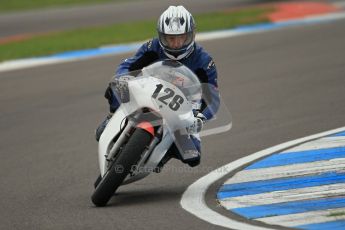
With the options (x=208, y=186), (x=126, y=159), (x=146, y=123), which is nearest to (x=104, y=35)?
(x=208, y=186)

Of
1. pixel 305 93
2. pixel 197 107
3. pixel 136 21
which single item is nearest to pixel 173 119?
pixel 197 107

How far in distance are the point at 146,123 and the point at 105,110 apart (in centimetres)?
561

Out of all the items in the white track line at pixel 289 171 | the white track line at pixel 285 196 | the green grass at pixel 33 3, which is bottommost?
the green grass at pixel 33 3

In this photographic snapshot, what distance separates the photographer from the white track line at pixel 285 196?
732cm

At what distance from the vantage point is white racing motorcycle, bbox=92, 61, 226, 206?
7.38 metres

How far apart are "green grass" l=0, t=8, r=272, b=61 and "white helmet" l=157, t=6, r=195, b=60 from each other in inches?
442

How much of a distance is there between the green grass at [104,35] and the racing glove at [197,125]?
1155cm

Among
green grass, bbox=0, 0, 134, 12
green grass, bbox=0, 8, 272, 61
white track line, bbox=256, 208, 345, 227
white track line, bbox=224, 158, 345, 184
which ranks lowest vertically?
green grass, bbox=0, 0, 134, 12

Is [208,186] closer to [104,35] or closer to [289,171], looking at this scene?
[289,171]

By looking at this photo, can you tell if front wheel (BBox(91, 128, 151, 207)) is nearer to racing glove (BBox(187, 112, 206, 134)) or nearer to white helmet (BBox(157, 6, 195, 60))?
racing glove (BBox(187, 112, 206, 134))

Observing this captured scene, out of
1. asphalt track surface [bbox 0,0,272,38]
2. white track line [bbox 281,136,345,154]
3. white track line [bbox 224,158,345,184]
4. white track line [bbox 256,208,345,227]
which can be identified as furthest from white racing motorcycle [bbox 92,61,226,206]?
asphalt track surface [bbox 0,0,272,38]

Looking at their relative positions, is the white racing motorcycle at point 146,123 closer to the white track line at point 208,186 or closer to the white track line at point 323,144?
the white track line at point 208,186

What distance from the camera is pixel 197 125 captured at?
7754 mm

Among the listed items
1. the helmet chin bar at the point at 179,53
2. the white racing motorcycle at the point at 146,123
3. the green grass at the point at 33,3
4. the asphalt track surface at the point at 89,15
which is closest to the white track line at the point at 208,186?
the white racing motorcycle at the point at 146,123
